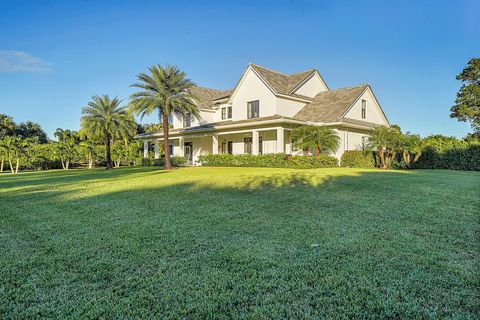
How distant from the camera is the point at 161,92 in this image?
2102cm

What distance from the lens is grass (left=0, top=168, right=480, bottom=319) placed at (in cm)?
224

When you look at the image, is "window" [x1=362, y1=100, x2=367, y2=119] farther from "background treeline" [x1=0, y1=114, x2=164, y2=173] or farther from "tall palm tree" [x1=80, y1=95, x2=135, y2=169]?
"background treeline" [x1=0, y1=114, x2=164, y2=173]

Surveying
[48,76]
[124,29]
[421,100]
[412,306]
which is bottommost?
[412,306]

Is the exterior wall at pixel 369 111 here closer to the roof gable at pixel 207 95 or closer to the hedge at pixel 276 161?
the hedge at pixel 276 161

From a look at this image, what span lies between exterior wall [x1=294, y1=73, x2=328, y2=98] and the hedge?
24.5 feet

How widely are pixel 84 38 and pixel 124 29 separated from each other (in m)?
2.67

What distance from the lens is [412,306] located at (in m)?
2.20

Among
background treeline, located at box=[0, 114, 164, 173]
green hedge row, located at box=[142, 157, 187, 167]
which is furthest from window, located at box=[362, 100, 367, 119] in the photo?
background treeline, located at box=[0, 114, 164, 173]

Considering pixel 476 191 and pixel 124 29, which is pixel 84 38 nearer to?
pixel 124 29

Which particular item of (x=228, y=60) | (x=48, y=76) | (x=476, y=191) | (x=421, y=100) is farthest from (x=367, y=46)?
(x=48, y=76)

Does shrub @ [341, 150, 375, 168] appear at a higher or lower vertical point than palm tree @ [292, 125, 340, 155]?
lower

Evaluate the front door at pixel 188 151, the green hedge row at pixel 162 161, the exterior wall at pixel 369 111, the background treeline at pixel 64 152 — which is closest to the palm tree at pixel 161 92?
the green hedge row at pixel 162 161

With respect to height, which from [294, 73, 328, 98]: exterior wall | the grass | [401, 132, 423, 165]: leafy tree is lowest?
the grass

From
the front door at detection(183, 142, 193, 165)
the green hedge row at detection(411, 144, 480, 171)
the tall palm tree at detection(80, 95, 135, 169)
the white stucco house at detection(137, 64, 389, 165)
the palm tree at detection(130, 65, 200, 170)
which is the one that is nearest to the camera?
the green hedge row at detection(411, 144, 480, 171)
